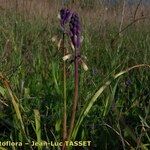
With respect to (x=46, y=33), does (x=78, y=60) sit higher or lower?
higher

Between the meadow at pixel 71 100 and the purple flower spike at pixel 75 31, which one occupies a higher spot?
the purple flower spike at pixel 75 31

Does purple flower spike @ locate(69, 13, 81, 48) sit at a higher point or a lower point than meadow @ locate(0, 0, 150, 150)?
higher

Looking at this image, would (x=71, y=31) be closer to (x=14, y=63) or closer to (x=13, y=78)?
(x=13, y=78)

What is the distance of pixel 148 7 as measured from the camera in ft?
14.0

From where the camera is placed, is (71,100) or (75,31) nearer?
(75,31)

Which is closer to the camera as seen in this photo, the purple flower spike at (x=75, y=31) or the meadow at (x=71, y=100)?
the purple flower spike at (x=75, y=31)

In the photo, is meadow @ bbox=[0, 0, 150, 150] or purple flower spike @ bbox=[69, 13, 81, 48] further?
meadow @ bbox=[0, 0, 150, 150]

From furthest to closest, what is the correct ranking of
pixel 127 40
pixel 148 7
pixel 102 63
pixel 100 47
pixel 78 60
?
pixel 148 7, pixel 127 40, pixel 100 47, pixel 102 63, pixel 78 60

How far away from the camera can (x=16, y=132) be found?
1595 millimetres

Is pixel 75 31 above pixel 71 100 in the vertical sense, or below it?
above

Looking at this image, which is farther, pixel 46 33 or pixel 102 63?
pixel 46 33

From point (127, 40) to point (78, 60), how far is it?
2.04 m

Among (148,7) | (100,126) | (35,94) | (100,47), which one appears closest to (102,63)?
(100,47)

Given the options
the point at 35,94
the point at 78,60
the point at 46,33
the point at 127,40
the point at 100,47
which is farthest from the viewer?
the point at 46,33
